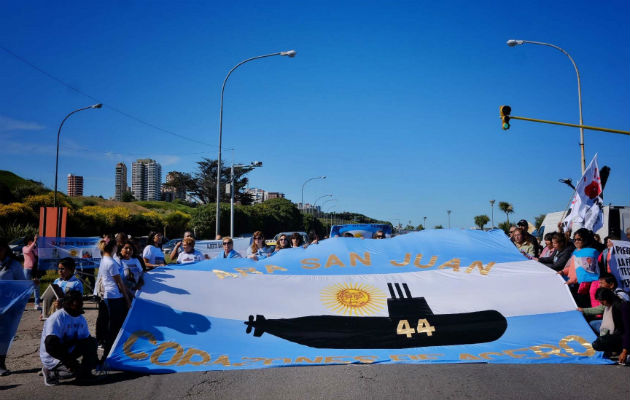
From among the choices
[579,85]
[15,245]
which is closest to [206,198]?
[15,245]

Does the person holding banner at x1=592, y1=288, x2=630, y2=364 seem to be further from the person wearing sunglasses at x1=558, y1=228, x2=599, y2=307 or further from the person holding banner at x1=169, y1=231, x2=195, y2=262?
the person holding banner at x1=169, y1=231, x2=195, y2=262

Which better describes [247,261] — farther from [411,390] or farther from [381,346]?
[411,390]

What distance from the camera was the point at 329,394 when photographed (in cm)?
531

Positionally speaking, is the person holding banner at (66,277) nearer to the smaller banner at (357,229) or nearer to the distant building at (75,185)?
the smaller banner at (357,229)

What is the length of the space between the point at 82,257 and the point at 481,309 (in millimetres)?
11885

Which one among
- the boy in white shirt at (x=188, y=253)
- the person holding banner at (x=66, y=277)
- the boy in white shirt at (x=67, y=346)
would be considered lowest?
the boy in white shirt at (x=67, y=346)

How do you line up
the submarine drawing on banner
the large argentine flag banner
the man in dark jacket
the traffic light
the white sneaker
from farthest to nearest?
the traffic light < the man in dark jacket < the submarine drawing on banner < the large argentine flag banner < the white sneaker

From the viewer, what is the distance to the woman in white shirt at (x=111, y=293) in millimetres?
7137

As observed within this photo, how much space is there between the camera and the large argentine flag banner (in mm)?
6605

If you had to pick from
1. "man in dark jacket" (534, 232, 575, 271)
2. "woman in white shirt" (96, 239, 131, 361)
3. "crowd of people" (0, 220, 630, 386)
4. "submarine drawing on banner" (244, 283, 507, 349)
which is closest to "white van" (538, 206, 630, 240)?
"man in dark jacket" (534, 232, 575, 271)

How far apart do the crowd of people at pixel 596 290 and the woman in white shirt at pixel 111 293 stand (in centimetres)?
650

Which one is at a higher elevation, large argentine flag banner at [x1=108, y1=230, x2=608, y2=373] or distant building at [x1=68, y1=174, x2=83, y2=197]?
distant building at [x1=68, y1=174, x2=83, y2=197]

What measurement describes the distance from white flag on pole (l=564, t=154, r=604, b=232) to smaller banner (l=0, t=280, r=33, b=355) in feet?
36.0

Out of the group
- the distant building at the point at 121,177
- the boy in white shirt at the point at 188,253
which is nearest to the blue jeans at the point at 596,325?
the boy in white shirt at the point at 188,253
